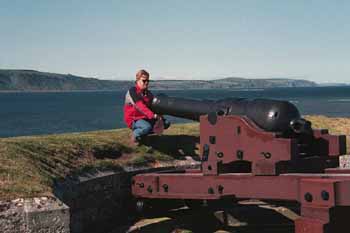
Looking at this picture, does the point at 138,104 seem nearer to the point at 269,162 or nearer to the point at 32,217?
the point at 269,162

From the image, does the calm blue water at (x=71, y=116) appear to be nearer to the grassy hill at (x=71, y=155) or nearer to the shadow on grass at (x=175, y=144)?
the shadow on grass at (x=175, y=144)

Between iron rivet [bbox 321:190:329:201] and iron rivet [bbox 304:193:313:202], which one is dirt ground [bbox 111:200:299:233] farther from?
iron rivet [bbox 321:190:329:201]

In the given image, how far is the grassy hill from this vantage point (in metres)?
6.70

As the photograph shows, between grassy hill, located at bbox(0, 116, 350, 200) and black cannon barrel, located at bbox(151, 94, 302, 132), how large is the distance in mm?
1565

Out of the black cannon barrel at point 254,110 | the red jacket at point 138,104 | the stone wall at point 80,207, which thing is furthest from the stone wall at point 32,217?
the red jacket at point 138,104

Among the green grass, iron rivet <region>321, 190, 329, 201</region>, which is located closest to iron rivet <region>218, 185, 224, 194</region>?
iron rivet <region>321, 190, 329, 201</region>

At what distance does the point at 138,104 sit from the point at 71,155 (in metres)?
1.33

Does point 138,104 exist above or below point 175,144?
above

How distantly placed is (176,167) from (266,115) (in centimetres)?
316

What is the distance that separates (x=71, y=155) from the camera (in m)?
8.39

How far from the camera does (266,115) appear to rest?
6.40 meters

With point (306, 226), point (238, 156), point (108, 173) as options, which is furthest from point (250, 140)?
point (108, 173)

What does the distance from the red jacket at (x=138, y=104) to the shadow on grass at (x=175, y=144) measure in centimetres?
49

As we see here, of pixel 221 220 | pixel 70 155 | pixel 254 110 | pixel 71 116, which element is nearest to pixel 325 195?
pixel 254 110
